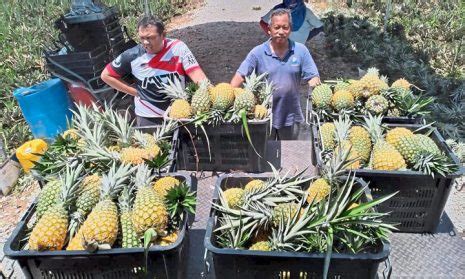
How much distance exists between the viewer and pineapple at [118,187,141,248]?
6.73ft

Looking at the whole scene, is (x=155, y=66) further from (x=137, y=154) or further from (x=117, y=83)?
(x=137, y=154)

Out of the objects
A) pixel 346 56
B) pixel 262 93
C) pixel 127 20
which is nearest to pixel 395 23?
pixel 346 56

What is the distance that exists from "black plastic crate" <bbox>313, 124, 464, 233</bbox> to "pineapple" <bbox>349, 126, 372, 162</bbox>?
0.78ft

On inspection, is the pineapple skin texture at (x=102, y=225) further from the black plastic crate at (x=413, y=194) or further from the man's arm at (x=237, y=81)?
the man's arm at (x=237, y=81)

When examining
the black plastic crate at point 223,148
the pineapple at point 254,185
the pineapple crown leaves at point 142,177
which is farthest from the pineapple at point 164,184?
the black plastic crate at point 223,148

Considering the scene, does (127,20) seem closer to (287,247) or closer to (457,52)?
(457,52)

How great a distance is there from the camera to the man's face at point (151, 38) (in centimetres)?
408

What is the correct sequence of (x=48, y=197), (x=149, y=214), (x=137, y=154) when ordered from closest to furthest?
(x=149, y=214), (x=48, y=197), (x=137, y=154)

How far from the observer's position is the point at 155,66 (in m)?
4.32

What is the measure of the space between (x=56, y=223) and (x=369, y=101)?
2389 millimetres

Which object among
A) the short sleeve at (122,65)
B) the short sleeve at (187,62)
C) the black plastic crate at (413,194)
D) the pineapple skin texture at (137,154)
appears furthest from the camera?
the short sleeve at (122,65)

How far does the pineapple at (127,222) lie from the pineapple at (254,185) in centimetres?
65

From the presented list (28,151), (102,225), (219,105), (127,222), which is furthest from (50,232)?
(28,151)

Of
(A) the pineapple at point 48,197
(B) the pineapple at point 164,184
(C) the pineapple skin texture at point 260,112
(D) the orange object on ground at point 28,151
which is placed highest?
(C) the pineapple skin texture at point 260,112
